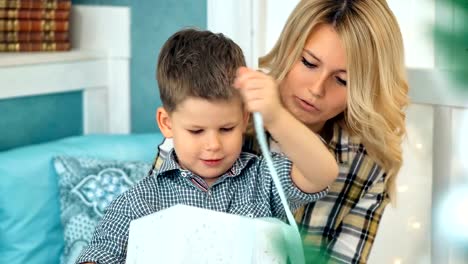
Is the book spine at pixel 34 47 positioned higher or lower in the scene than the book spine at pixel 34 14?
lower

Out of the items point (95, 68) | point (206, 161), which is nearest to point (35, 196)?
point (95, 68)

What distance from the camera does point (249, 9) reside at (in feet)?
7.18

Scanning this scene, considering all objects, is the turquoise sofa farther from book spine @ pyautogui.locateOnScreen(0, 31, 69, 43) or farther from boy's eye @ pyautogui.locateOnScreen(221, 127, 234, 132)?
boy's eye @ pyautogui.locateOnScreen(221, 127, 234, 132)

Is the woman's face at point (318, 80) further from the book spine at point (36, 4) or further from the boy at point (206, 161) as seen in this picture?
the book spine at point (36, 4)

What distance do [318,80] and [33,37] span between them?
59.5 inches

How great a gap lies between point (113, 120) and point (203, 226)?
2075mm

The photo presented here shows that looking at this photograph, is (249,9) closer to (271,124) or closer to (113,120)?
(113,120)

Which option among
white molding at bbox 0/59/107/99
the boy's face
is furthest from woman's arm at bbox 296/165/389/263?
white molding at bbox 0/59/107/99

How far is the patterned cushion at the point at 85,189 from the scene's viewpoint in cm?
223

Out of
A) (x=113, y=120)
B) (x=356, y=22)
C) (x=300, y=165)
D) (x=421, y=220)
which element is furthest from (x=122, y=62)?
(x=300, y=165)

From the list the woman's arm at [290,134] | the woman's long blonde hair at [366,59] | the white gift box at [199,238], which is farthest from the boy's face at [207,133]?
the white gift box at [199,238]

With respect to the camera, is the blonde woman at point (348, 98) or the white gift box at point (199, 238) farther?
the blonde woman at point (348, 98)

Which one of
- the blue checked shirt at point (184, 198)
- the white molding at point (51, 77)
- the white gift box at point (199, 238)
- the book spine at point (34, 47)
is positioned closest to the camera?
the white gift box at point (199, 238)

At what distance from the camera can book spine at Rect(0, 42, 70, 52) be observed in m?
2.54
